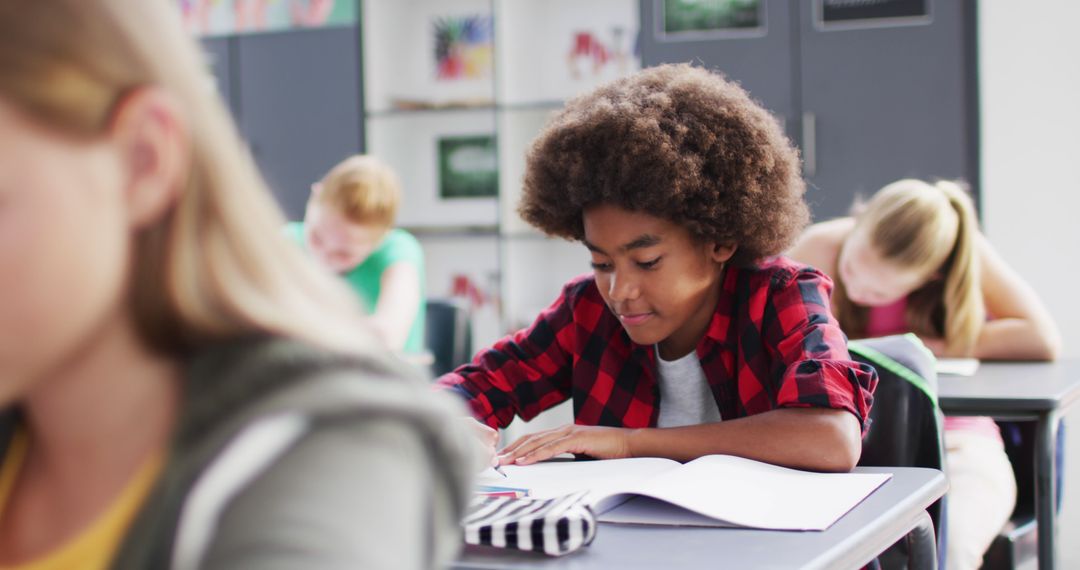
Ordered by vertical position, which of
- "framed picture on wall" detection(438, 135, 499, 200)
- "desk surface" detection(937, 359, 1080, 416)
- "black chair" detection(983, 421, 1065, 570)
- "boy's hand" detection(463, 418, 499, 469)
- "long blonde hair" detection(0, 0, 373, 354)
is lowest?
"black chair" detection(983, 421, 1065, 570)

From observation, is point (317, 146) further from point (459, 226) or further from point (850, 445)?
point (850, 445)

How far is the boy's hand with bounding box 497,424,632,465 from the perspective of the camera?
149 cm

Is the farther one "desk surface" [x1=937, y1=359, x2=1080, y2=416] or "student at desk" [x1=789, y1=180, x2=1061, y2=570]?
"student at desk" [x1=789, y1=180, x2=1061, y2=570]

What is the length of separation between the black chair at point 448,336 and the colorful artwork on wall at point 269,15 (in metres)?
2.09

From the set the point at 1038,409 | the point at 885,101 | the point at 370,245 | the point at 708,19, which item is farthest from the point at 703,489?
the point at 708,19

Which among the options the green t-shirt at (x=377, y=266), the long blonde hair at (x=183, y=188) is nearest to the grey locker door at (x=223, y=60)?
the green t-shirt at (x=377, y=266)

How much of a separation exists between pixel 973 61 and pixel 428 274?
2502mm

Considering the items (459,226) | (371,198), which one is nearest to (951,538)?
(371,198)

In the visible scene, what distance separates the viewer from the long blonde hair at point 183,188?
0.47 meters

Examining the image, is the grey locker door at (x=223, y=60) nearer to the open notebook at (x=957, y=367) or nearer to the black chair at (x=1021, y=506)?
the open notebook at (x=957, y=367)

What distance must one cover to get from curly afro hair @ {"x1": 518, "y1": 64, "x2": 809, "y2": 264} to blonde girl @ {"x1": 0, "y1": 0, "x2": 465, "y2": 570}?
43.3 inches

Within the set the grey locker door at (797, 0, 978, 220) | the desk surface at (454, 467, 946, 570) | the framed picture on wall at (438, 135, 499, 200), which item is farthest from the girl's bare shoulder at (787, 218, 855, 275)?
the framed picture on wall at (438, 135, 499, 200)

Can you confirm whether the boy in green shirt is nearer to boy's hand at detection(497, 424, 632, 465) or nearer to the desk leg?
the desk leg

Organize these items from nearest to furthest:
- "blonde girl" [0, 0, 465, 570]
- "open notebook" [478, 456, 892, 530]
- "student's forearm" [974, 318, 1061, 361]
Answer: "blonde girl" [0, 0, 465, 570]
"open notebook" [478, 456, 892, 530]
"student's forearm" [974, 318, 1061, 361]
